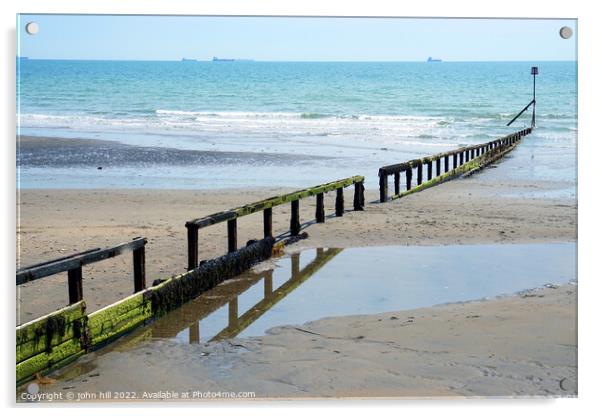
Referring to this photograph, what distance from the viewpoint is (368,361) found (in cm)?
655

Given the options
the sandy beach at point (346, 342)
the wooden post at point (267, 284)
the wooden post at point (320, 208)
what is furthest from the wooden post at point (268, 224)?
the wooden post at point (320, 208)

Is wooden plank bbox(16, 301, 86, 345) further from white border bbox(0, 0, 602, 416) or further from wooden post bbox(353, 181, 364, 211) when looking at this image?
wooden post bbox(353, 181, 364, 211)

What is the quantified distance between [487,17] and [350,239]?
226 inches

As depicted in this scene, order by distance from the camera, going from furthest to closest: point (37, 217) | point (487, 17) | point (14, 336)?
point (37, 217) → point (487, 17) → point (14, 336)

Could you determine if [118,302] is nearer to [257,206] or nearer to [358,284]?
[358,284]

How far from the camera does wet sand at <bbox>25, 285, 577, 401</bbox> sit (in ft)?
19.7

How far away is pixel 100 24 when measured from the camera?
6.87 m

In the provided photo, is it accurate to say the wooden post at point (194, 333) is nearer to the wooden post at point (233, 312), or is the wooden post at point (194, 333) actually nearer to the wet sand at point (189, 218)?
the wooden post at point (233, 312)

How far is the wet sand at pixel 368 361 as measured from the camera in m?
6.01

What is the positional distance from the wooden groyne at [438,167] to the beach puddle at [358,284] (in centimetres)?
533

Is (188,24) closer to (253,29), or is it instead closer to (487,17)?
(253,29)

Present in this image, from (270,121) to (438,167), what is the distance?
2004 centimetres

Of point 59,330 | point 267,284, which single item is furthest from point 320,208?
point 59,330

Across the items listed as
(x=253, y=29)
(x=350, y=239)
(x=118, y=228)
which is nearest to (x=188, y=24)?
(x=253, y=29)
